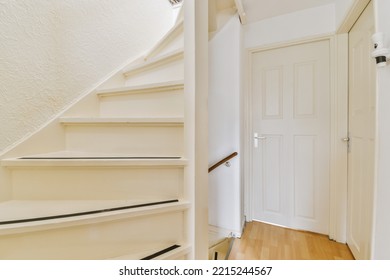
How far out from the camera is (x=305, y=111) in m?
1.80

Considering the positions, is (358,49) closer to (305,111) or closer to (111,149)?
Answer: (305,111)

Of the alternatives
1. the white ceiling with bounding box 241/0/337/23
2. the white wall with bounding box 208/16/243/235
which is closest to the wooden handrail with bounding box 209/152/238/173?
the white wall with bounding box 208/16/243/235

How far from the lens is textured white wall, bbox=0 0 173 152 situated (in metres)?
0.89

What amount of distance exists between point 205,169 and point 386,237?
3.02ft

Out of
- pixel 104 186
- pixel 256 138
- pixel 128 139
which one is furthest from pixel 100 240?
pixel 256 138

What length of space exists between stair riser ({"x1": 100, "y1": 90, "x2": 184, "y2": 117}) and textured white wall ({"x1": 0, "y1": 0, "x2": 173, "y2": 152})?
21 cm

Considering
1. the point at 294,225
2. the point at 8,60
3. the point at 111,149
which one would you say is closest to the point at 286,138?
the point at 294,225

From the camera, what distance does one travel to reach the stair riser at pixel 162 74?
117cm

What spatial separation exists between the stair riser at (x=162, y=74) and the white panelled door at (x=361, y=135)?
1.19 m

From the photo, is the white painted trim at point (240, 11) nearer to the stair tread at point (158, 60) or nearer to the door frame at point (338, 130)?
the door frame at point (338, 130)

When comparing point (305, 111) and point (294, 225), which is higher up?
point (305, 111)

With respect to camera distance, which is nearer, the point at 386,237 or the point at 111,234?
the point at 111,234

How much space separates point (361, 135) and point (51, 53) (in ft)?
6.80

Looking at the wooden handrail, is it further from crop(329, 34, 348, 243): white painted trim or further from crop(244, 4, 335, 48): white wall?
crop(244, 4, 335, 48): white wall
